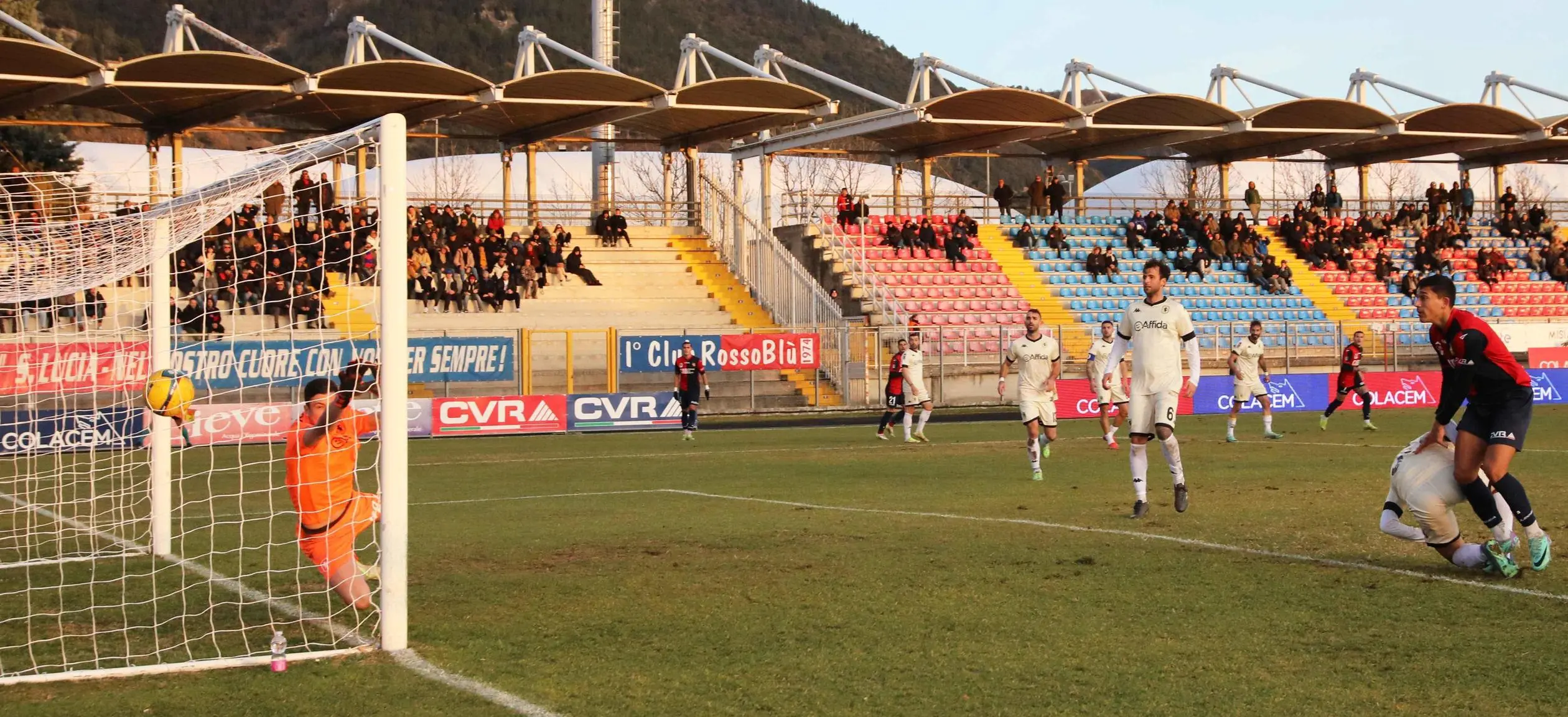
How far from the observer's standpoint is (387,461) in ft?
26.4

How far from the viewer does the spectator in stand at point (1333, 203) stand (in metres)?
49.8

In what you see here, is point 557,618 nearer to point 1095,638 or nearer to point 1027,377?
point 1095,638

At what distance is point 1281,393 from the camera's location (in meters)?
34.4

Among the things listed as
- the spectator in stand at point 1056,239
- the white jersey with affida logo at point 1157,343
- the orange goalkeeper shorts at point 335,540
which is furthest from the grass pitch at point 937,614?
the spectator in stand at point 1056,239

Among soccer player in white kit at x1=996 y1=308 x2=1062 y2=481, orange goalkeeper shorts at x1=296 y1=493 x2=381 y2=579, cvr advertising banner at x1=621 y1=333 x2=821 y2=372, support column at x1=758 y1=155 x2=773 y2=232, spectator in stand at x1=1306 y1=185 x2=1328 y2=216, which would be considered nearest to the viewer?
orange goalkeeper shorts at x1=296 y1=493 x2=381 y2=579

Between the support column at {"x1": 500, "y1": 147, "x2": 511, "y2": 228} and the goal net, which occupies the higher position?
the support column at {"x1": 500, "y1": 147, "x2": 511, "y2": 228}

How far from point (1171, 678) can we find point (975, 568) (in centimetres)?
346

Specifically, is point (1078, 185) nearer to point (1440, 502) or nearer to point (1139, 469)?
point (1139, 469)

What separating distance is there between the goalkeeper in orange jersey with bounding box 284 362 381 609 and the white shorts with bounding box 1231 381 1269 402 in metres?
19.2

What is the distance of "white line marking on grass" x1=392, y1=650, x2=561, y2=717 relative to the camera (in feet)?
21.8

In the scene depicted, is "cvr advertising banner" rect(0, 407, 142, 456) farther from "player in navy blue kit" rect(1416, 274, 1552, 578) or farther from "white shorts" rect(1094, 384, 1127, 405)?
"player in navy blue kit" rect(1416, 274, 1552, 578)

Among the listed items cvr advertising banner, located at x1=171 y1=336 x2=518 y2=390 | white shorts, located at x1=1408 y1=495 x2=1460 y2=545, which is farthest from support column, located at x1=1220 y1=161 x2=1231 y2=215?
white shorts, located at x1=1408 y1=495 x2=1460 y2=545

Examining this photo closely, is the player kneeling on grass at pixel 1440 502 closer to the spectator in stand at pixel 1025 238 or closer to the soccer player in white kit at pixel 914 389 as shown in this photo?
the soccer player in white kit at pixel 914 389

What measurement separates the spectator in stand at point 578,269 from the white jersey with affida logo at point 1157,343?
88.1ft
